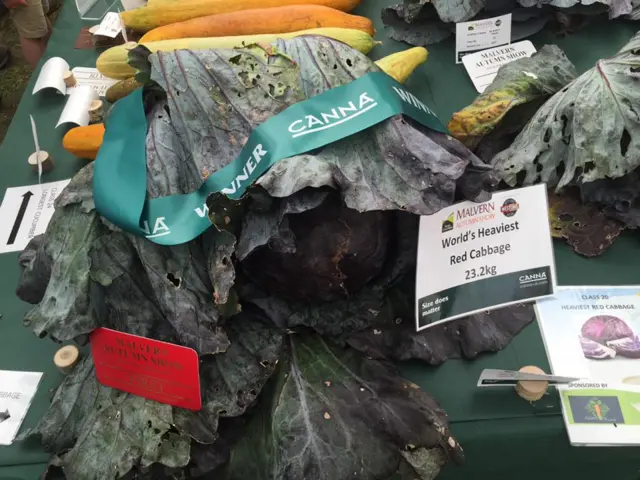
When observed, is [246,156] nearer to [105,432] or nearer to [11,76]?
[105,432]

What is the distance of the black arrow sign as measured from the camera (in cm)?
176

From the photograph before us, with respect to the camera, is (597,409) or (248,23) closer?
(597,409)

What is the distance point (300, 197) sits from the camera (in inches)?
38.8

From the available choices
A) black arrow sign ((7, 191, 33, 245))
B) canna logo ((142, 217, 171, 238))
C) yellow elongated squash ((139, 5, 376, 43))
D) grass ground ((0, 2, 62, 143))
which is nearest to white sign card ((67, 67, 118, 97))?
yellow elongated squash ((139, 5, 376, 43))

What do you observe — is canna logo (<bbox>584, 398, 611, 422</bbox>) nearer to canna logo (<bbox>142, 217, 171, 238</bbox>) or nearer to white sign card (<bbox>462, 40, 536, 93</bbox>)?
canna logo (<bbox>142, 217, 171, 238</bbox>)

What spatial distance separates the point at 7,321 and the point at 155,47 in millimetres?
957

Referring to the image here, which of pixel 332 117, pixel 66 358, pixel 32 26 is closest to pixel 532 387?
pixel 332 117

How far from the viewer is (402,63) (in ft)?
6.26

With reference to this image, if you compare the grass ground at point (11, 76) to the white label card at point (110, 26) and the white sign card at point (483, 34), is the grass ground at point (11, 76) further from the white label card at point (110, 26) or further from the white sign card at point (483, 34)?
the white sign card at point (483, 34)

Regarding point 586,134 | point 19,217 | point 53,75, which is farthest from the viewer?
point 53,75

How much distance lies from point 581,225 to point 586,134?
26 cm

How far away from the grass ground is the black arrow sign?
4.36 ft

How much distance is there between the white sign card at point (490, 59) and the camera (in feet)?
6.51

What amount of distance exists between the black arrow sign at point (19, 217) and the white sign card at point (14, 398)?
0.48 metres
